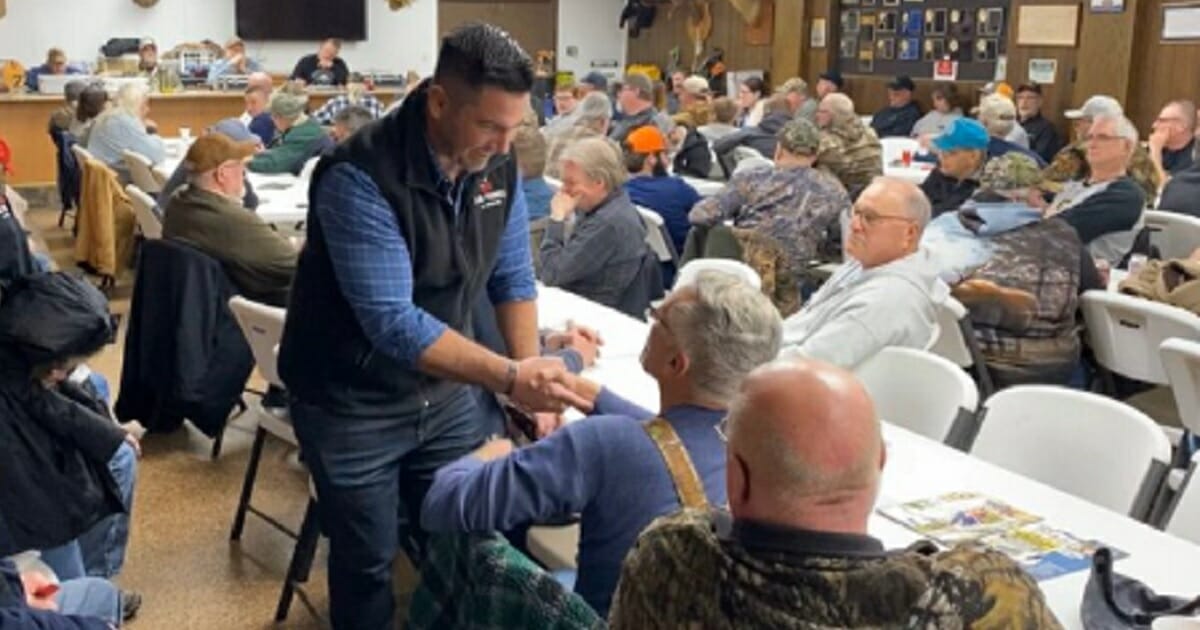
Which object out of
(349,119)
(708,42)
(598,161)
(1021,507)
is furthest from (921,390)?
(708,42)

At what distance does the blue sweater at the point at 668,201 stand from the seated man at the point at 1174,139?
3.40 meters

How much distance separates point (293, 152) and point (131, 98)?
5.27 feet

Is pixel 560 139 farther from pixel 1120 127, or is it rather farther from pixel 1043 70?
pixel 1043 70

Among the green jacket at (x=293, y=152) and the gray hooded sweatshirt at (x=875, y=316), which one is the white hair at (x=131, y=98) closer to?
the green jacket at (x=293, y=152)

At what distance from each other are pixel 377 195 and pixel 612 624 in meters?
1.10

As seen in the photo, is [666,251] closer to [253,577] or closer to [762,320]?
[253,577]

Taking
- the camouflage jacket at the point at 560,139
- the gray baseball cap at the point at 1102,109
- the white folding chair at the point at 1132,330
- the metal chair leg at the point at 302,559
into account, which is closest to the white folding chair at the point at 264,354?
the metal chair leg at the point at 302,559

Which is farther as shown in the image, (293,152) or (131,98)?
(131,98)

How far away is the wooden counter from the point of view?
1095 cm

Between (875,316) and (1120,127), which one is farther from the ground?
(1120,127)

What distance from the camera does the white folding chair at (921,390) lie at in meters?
2.98

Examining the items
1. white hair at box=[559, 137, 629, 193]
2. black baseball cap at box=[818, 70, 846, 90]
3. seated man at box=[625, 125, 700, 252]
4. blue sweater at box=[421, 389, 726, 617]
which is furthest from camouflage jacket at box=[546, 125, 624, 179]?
blue sweater at box=[421, 389, 726, 617]

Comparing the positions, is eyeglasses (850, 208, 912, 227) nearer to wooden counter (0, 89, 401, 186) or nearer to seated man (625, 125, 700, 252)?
seated man (625, 125, 700, 252)

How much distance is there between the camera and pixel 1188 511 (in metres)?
2.43
